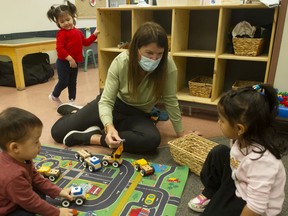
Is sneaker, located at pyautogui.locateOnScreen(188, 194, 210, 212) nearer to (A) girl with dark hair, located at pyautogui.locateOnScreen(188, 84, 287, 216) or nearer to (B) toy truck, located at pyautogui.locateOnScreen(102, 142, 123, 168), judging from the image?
(A) girl with dark hair, located at pyautogui.locateOnScreen(188, 84, 287, 216)

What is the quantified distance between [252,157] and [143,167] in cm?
61

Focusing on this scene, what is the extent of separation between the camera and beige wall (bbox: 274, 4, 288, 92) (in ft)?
5.14

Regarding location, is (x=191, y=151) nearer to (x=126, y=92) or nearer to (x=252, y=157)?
(x=126, y=92)

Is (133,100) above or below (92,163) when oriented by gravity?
above

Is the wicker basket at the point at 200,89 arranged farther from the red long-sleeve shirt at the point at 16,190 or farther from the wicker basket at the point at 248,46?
the red long-sleeve shirt at the point at 16,190

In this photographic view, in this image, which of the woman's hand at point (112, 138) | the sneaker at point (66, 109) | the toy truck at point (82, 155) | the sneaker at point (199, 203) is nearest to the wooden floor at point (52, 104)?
the sneaker at point (66, 109)

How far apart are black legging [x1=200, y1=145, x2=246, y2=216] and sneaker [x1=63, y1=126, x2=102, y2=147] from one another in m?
0.75

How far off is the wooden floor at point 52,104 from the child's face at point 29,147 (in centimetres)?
64

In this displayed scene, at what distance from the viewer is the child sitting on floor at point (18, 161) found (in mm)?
823

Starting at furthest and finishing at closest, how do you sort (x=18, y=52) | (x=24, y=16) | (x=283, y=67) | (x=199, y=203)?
(x=24, y=16) → (x=18, y=52) → (x=283, y=67) → (x=199, y=203)

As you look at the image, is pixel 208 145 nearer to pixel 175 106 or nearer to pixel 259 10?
pixel 175 106

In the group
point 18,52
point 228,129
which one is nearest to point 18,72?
point 18,52

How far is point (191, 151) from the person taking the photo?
52.5 inches

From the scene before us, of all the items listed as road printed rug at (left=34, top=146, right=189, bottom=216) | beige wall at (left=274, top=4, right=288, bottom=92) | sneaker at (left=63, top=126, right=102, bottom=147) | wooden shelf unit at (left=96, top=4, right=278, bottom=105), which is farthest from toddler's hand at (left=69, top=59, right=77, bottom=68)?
beige wall at (left=274, top=4, right=288, bottom=92)
